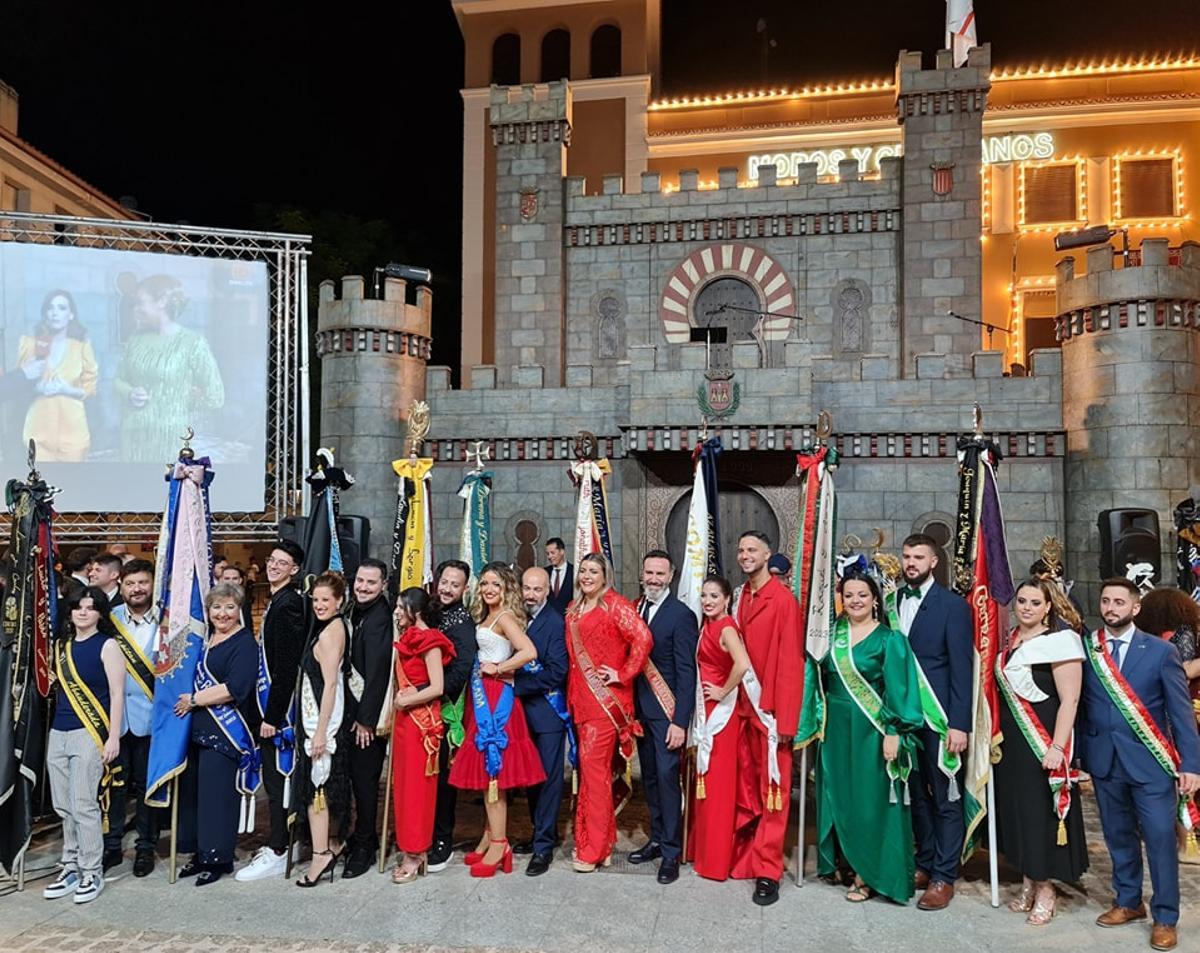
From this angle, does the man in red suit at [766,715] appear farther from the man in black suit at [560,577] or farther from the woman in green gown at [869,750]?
the man in black suit at [560,577]

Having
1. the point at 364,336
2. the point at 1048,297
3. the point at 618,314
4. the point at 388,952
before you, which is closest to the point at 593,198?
the point at 618,314

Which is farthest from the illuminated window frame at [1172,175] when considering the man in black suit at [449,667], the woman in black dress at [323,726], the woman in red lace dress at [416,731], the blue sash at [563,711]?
the woman in black dress at [323,726]

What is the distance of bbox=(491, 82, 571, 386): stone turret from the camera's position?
57.9ft

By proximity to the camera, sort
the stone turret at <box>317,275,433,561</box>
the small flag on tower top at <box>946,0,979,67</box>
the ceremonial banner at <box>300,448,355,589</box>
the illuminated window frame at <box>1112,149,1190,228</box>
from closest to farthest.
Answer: the ceremonial banner at <box>300,448,355,589</box> < the stone turret at <box>317,275,433,561</box> < the small flag on tower top at <box>946,0,979,67</box> < the illuminated window frame at <box>1112,149,1190,228</box>

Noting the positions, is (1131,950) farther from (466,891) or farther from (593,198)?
(593,198)

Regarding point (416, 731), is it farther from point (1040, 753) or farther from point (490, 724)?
point (1040, 753)

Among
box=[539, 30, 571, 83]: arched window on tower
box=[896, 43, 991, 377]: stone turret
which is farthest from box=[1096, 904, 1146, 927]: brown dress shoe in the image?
box=[539, 30, 571, 83]: arched window on tower

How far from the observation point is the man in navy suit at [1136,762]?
16.5 feet

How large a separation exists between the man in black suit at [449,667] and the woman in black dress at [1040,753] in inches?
130

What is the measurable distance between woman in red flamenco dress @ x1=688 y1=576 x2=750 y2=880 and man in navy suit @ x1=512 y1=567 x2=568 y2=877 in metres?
0.92

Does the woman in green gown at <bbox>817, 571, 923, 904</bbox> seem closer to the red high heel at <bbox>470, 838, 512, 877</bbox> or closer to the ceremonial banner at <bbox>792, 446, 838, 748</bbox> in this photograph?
the ceremonial banner at <bbox>792, 446, 838, 748</bbox>

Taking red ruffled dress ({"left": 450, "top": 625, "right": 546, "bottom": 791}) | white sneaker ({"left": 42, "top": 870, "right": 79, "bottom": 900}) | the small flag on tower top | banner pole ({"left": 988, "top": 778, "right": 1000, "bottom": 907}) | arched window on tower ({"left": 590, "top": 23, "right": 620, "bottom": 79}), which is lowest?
white sneaker ({"left": 42, "top": 870, "right": 79, "bottom": 900})

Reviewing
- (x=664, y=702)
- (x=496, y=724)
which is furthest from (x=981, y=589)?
(x=496, y=724)

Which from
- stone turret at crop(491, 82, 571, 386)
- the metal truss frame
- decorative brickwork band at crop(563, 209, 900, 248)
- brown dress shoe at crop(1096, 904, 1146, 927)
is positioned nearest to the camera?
brown dress shoe at crop(1096, 904, 1146, 927)
